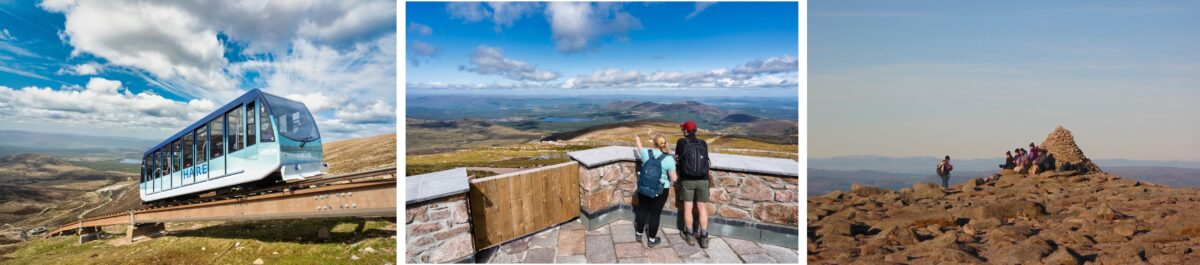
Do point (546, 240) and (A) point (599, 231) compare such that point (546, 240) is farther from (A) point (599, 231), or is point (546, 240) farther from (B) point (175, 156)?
(B) point (175, 156)

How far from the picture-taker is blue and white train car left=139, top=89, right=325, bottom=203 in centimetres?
441

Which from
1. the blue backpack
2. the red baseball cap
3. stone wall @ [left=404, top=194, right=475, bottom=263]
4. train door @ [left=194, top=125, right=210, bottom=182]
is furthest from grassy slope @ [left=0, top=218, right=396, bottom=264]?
the red baseball cap

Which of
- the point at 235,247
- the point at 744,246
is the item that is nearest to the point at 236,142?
the point at 235,247

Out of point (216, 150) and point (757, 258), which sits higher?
point (216, 150)

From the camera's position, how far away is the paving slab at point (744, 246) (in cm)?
328

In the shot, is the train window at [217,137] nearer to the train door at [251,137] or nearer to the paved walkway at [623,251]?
the train door at [251,137]

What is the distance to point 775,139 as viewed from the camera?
399 cm

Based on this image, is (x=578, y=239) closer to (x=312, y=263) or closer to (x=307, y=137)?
(x=312, y=263)

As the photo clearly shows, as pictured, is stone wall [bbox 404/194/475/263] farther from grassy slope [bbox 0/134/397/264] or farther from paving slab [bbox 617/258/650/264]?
grassy slope [bbox 0/134/397/264]

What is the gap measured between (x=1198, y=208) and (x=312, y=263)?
10.5 metres

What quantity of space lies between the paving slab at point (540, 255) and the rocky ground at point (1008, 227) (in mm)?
2556

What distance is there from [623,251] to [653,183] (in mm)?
600

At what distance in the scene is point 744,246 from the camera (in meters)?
3.35

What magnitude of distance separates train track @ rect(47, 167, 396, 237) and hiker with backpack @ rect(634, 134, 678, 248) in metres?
2.10
